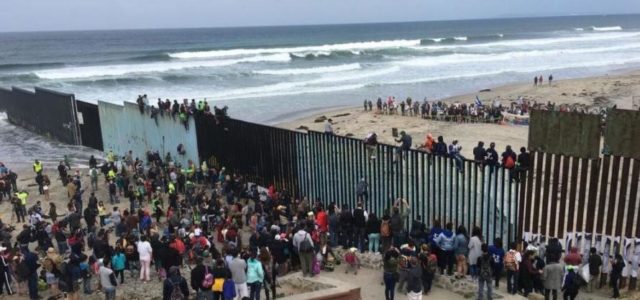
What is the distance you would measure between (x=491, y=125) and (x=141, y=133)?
17192 millimetres

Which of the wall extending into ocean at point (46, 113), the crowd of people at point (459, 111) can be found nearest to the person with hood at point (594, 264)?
the crowd of people at point (459, 111)

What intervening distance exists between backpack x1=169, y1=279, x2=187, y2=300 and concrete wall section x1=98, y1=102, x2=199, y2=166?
33.5 feet

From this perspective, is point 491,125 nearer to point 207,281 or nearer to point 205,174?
point 205,174

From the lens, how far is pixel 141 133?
23.1 m

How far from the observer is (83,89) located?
2028 inches

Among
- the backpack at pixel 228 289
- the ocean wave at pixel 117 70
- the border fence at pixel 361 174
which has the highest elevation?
the border fence at pixel 361 174

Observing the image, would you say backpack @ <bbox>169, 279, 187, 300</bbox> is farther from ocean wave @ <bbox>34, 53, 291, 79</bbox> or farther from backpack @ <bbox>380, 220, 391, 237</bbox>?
ocean wave @ <bbox>34, 53, 291, 79</bbox>

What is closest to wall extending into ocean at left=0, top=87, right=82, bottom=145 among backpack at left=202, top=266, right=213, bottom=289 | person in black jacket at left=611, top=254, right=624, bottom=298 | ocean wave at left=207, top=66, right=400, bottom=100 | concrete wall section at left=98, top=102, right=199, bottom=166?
concrete wall section at left=98, top=102, right=199, bottom=166

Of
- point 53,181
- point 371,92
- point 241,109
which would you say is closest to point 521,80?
point 371,92

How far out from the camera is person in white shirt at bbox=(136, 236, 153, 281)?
12.8 metres

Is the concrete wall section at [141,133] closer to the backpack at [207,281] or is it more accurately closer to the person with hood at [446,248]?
the backpack at [207,281]

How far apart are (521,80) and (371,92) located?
15.7 metres

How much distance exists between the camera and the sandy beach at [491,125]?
27.1 metres

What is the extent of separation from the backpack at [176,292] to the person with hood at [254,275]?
1.30 meters
